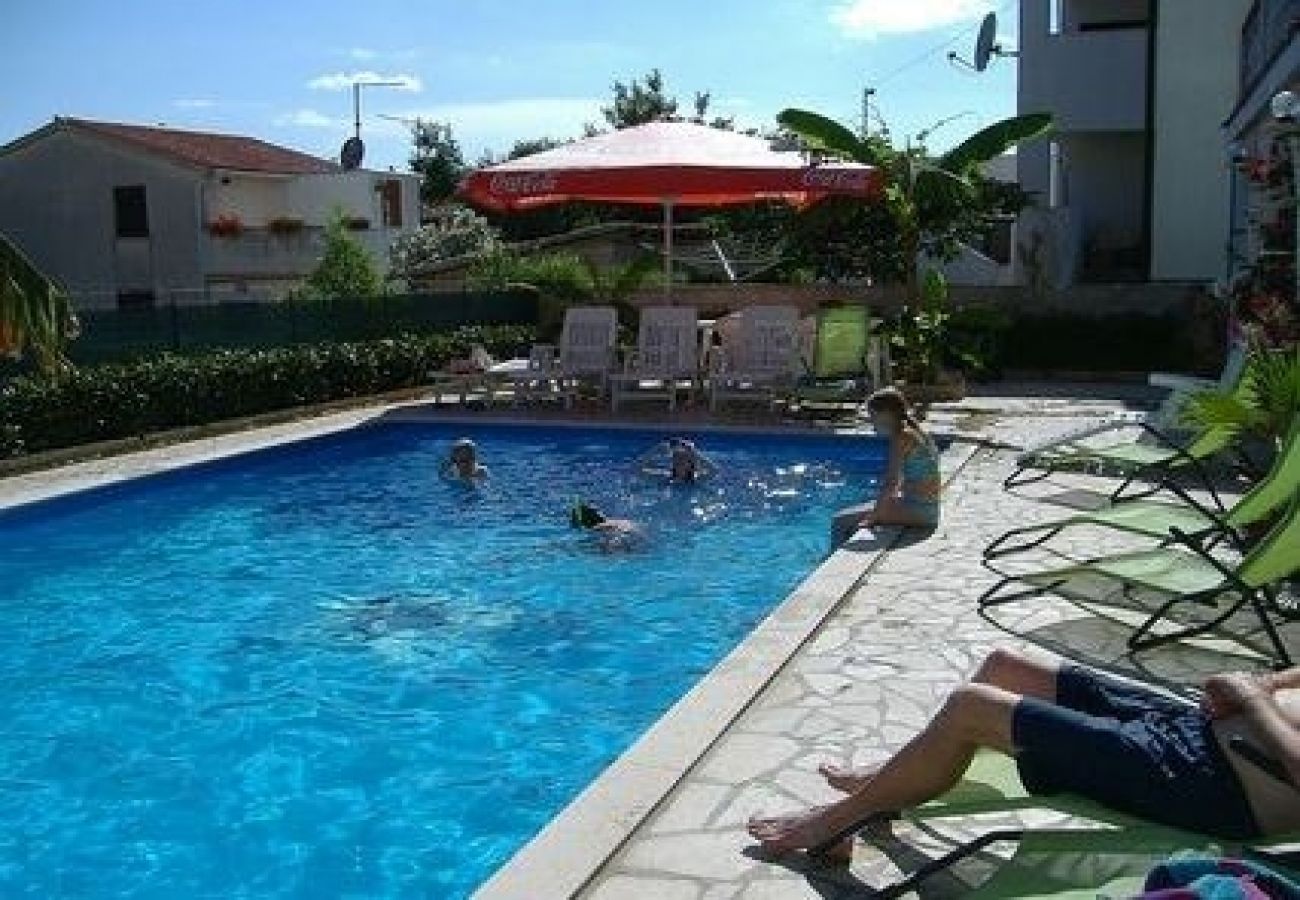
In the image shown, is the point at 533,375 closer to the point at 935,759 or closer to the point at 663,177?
the point at 663,177

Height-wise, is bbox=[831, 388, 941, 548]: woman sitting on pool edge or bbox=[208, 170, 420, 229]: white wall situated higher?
bbox=[208, 170, 420, 229]: white wall

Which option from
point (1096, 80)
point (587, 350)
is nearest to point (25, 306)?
point (587, 350)

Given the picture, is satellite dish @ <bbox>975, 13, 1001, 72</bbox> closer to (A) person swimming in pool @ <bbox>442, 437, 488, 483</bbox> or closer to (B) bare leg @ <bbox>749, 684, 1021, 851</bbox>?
(A) person swimming in pool @ <bbox>442, 437, 488, 483</bbox>

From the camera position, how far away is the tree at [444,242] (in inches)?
1658

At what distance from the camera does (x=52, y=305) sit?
10.6 meters

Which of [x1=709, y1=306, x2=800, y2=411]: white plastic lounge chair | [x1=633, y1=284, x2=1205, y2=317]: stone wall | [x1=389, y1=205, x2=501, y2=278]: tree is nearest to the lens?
[x1=709, y1=306, x2=800, y2=411]: white plastic lounge chair

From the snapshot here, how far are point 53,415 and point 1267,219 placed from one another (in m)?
12.6

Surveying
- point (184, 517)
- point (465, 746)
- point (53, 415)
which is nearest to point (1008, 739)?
point (465, 746)

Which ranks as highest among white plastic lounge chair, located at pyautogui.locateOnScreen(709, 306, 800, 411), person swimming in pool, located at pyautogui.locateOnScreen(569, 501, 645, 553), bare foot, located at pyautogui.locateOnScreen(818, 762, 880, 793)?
white plastic lounge chair, located at pyautogui.locateOnScreen(709, 306, 800, 411)

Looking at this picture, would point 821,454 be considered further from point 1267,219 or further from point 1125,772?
point 1125,772

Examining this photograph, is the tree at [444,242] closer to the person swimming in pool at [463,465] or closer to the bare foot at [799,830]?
the person swimming in pool at [463,465]

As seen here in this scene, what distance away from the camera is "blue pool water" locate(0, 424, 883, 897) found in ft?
18.9

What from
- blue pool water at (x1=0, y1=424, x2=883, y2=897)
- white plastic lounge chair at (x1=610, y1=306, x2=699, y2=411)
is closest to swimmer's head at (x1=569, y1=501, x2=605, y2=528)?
blue pool water at (x1=0, y1=424, x2=883, y2=897)

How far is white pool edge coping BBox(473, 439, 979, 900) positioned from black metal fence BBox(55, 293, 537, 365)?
34.9ft
